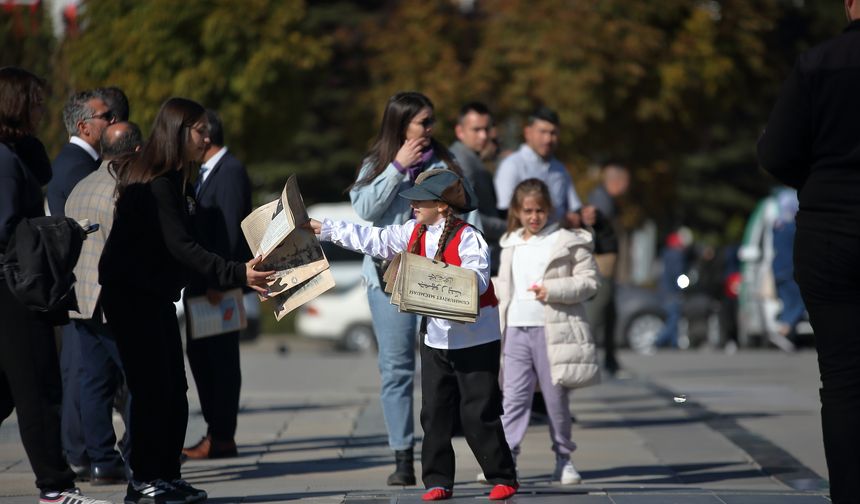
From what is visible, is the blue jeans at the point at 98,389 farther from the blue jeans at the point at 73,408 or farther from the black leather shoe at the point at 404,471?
the black leather shoe at the point at 404,471

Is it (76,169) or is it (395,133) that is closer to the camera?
(395,133)

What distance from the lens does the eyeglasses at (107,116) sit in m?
7.72

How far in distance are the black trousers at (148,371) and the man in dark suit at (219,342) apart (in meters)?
2.06

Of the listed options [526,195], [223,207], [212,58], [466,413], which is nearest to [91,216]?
[223,207]

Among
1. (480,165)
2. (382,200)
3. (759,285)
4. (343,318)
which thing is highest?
(480,165)

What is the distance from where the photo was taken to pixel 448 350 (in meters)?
6.62

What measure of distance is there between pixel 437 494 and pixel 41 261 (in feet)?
6.59

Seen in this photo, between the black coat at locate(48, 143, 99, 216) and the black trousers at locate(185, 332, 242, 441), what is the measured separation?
4.20ft

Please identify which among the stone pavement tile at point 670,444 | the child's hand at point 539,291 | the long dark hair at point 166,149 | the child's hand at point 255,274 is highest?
the long dark hair at point 166,149

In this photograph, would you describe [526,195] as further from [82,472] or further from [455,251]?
[82,472]

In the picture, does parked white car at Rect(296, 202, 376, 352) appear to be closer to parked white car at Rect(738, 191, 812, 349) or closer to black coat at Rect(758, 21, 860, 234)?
parked white car at Rect(738, 191, 812, 349)

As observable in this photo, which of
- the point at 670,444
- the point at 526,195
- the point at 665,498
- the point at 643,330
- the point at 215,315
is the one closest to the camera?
the point at 665,498

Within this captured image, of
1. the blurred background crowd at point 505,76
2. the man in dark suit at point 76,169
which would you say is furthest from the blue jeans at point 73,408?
the blurred background crowd at point 505,76

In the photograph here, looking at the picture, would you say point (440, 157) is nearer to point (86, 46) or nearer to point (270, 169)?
point (86, 46)
